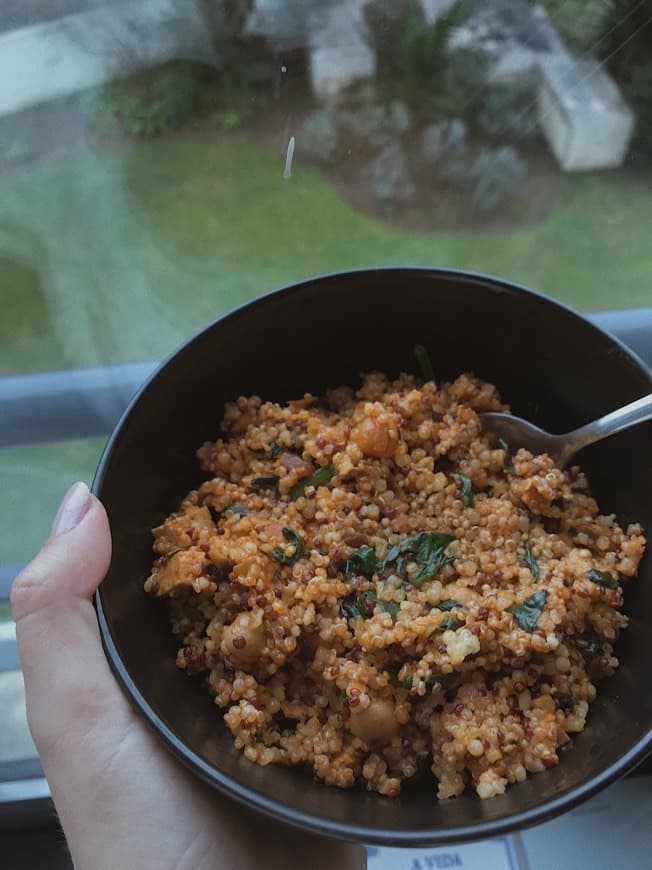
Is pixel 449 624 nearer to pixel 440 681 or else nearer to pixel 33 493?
pixel 440 681

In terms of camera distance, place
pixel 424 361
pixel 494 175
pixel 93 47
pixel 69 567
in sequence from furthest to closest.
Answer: pixel 494 175, pixel 93 47, pixel 424 361, pixel 69 567

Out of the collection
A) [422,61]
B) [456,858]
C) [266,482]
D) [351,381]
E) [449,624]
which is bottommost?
Result: [456,858]

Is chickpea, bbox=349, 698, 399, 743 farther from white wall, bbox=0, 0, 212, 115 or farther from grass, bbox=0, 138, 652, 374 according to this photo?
white wall, bbox=0, 0, 212, 115

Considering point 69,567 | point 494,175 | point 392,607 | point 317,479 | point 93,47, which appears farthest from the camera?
point 494,175

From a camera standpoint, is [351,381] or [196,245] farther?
[196,245]

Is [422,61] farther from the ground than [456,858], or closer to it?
farther from the ground

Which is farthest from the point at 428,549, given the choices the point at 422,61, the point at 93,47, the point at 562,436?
the point at 93,47

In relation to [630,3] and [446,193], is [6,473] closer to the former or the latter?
[446,193]
